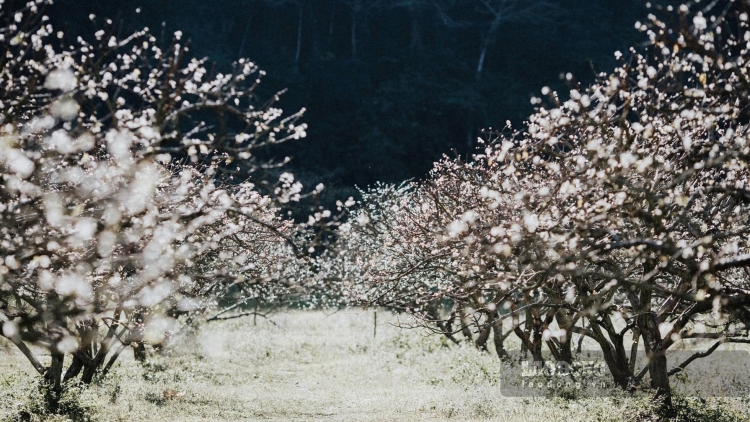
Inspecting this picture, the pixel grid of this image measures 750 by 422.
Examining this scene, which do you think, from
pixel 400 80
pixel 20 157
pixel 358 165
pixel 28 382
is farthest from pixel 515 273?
pixel 400 80

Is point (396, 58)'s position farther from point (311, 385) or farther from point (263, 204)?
point (263, 204)

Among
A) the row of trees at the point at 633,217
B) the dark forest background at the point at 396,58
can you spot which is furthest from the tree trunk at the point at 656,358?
the dark forest background at the point at 396,58

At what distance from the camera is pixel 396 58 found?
70.9 metres

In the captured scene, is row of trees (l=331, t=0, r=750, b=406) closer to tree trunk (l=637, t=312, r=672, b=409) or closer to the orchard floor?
tree trunk (l=637, t=312, r=672, b=409)

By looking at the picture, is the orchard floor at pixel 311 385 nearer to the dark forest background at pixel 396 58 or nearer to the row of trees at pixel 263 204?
the row of trees at pixel 263 204

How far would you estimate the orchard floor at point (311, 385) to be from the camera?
46.3 feet

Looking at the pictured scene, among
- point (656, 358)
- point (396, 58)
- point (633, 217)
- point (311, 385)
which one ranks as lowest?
point (311, 385)

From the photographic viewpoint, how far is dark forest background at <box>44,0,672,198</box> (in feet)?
216

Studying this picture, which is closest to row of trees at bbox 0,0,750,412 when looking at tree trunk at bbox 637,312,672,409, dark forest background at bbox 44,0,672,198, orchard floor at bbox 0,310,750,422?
tree trunk at bbox 637,312,672,409

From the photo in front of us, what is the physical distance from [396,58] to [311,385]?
55284mm

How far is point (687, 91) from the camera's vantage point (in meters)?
8.42

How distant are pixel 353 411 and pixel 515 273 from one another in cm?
749

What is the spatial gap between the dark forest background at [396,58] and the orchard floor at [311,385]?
35591 millimetres

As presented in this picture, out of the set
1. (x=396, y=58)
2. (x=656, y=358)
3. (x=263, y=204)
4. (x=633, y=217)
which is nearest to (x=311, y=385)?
(x=656, y=358)
